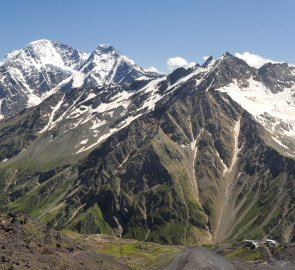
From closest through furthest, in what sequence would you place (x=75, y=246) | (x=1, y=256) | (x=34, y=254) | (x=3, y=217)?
(x=1, y=256)
(x=34, y=254)
(x=3, y=217)
(x=75, y=246)

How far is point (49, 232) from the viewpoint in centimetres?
17512

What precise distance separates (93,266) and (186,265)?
29981 millimetres

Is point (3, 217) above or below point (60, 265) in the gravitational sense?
above

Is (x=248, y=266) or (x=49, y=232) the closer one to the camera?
(x=49, y=232)

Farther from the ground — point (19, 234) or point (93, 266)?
point (19, 234)

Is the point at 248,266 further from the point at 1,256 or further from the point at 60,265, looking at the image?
the point at 1,256

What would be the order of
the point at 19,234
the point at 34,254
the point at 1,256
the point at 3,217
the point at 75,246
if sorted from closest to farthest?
1. the point at 1,256
2. the point at 34,254
3. the point at 19,234
4. the point at 3,217
5. the point at 75,246

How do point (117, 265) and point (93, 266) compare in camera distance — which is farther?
point (117, 265)

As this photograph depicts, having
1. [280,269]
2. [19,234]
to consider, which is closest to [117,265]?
[19,234]

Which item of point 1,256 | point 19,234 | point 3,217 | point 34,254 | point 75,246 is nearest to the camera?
point 1,256

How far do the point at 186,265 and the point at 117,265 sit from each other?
32702 millimetres

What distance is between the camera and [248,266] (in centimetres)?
19375

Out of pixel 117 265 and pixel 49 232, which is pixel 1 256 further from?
pixel 117 265

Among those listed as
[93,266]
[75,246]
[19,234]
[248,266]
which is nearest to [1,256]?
[19,234]
